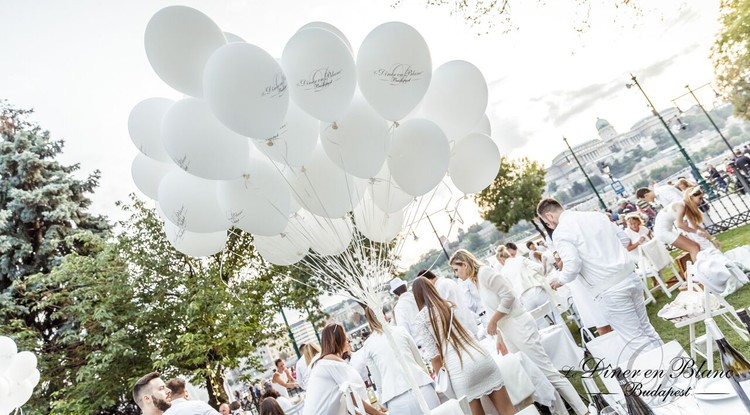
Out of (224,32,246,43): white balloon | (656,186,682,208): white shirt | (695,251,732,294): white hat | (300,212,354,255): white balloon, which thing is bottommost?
(695,251,732,294): white hat

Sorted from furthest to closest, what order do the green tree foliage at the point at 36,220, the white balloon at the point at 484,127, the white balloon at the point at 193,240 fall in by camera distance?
1. the green tree foliage at the point at 36,220
2. the white balloon at the point at 484,127
3. the white balloon at the point at 193,240

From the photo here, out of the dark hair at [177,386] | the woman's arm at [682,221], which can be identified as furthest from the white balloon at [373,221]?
the woman's arm at [682,221]

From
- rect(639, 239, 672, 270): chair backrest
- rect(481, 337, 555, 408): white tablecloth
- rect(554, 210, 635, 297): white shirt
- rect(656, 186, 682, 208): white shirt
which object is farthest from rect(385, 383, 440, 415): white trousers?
rect(639, 239, 672, 270): chair backrest

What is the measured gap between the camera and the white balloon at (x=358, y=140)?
2.96m

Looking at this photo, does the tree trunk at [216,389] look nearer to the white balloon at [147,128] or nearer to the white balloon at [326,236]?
the white balloon at [326,236]

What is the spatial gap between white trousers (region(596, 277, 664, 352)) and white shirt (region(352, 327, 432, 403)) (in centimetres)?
178

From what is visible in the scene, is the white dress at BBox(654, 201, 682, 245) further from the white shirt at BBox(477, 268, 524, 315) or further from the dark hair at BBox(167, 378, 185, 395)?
the dark hair at BBox(167, 378, 185, 395)

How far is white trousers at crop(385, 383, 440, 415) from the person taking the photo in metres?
3.89

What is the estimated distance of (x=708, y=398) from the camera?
62.1 inches

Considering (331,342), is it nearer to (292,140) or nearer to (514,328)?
(514,328)

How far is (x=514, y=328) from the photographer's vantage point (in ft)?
14.1

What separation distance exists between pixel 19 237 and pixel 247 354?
28.1 ft

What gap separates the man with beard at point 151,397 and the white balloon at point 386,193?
2.67 metres

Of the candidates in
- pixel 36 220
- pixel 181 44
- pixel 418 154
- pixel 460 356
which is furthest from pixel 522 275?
pixel 36 220
